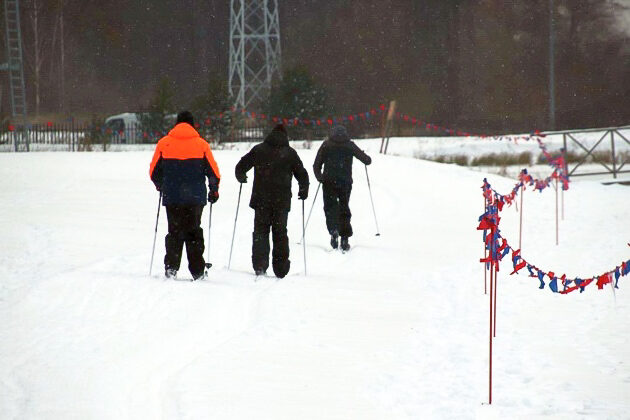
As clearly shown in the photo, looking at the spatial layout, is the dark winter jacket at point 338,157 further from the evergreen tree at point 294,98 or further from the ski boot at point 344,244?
the evergreen tree at point 294,98

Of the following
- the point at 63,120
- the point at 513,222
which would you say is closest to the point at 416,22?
the point at 63,120

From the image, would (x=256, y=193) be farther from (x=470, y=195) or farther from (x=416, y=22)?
(x=416, y=22)

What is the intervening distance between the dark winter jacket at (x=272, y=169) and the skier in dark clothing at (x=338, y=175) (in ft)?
7.08

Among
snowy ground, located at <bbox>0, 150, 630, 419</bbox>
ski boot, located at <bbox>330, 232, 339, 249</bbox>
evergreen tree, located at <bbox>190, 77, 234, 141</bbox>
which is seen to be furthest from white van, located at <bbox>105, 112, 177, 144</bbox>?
ski boot, located at <bbox>330, 232, 339, 249</bbox>

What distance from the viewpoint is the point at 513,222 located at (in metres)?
16.4

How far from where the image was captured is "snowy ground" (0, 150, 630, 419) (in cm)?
591

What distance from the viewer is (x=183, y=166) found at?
974 cm

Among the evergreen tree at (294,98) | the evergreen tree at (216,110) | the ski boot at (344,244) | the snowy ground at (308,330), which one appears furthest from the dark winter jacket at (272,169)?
the evergreen tree at (294,98)

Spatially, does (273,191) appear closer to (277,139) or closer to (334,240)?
(277,139)

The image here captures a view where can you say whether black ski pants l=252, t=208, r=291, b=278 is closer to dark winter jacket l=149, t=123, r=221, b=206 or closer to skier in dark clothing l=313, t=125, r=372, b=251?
dark winter jacket l=149, t=123, r=221, b=206

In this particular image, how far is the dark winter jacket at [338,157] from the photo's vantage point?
1246 centimetres

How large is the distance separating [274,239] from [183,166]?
1.30 m

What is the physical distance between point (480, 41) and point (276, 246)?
1410 inches

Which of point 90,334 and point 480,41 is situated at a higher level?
point 480,41
